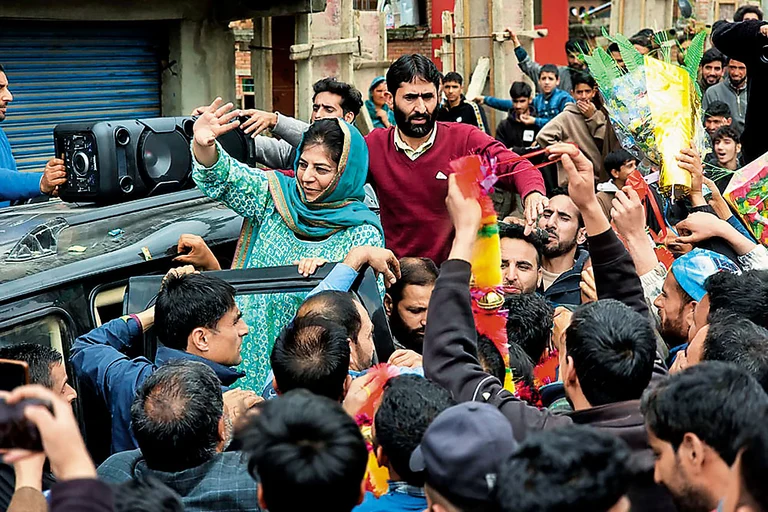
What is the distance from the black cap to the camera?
7.33 ft

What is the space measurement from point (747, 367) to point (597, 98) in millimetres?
6641

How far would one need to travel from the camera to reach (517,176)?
15.6ft

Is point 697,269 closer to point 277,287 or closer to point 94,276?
point 277,287

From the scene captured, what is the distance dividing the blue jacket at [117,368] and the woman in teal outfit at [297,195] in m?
0.88

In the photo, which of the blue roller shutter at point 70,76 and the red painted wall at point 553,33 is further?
the red painted wall at point 553,33

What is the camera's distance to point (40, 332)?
365 cm

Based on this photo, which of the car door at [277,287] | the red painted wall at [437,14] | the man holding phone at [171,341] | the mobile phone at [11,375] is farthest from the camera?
the red painted wall at [437,14]

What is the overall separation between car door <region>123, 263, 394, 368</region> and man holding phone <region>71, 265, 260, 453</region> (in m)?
0.18

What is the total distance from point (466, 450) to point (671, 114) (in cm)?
275

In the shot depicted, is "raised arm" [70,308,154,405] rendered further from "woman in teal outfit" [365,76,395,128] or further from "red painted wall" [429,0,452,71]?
"red painted wall" [429,0,452,71]

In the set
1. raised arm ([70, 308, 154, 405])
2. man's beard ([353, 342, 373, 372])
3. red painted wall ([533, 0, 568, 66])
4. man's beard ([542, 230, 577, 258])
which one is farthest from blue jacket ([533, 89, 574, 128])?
red painted wall ([533, 0, 568, 66])

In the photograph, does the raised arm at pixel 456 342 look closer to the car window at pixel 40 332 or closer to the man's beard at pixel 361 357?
the man's beard at pixel 361 357

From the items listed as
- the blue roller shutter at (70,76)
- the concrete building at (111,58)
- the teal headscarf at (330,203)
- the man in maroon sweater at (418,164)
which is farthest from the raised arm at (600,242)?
the blue roller shutter at (70,76)

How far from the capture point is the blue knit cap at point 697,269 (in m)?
4.05
